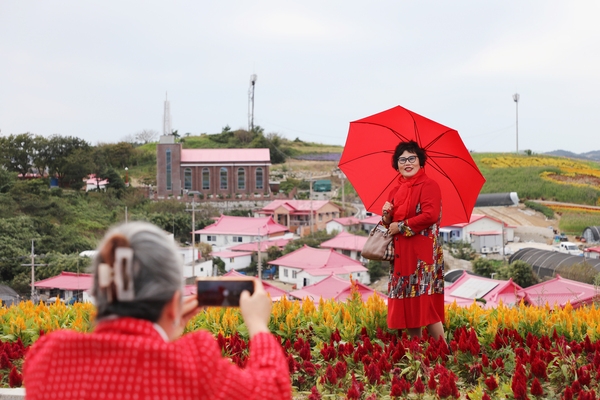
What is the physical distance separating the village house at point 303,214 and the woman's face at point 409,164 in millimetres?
29970

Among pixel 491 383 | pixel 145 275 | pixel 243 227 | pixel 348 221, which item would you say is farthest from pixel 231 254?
pixel 145 275

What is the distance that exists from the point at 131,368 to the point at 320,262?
2285cm

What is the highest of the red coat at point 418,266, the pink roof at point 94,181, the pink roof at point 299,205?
the pink roof at point 94,181

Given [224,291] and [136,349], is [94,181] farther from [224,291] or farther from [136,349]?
[136,349]

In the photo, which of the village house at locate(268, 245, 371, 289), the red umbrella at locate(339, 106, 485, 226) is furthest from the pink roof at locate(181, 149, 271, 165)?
the red umbrella at locate(339, 106, 485, 226)

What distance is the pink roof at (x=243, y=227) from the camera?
3069 centimetres

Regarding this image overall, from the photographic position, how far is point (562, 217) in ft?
116

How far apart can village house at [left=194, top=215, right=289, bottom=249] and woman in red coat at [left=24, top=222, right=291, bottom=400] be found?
1119 inches

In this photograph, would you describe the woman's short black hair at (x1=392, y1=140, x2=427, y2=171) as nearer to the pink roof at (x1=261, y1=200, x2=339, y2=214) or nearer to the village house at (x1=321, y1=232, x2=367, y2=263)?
the village house at (x1=321, y1=232, x2=367, y2=263)

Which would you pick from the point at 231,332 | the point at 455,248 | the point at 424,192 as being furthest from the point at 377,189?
the point at 455,248

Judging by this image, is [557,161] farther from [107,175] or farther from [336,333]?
[336,333]

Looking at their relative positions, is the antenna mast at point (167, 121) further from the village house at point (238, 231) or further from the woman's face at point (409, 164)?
the woman's face at point (409, 164)

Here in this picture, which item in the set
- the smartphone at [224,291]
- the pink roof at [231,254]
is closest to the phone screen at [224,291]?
the smartphone at [224,291]

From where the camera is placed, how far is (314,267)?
23469mm
